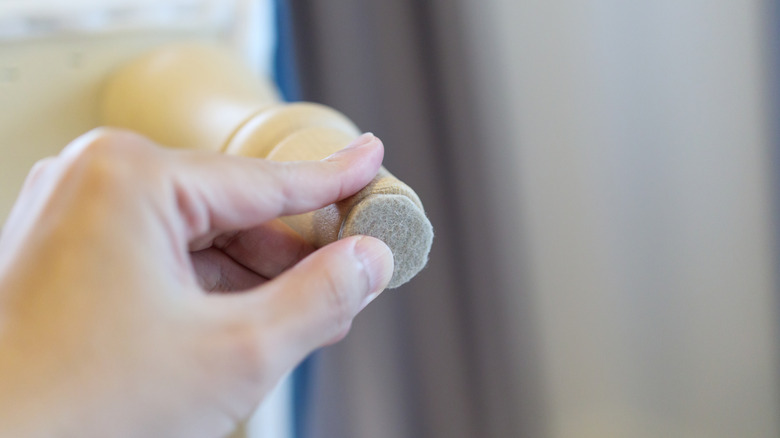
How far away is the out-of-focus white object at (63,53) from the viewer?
1.44 feet

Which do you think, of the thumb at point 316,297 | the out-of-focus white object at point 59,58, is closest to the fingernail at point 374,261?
the thumb at point 316,297

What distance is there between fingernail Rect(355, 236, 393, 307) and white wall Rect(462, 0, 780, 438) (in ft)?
1.12

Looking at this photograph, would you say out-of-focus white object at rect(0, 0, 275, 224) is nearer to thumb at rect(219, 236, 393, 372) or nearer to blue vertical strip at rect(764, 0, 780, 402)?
thumb at rect(219, 236, 393, 372)

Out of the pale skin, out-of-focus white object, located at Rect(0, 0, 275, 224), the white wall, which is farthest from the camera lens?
the white wall

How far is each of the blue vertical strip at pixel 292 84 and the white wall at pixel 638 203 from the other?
0.15m

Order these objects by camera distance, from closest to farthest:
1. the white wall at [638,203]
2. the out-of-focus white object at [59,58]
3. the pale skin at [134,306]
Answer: the pale skin at [134,306] → the out-of-focus white object at [59,58] → the white wall at [638,203]

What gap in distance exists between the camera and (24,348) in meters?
0.21

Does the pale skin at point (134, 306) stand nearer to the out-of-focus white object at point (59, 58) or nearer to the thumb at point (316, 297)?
the thumb at point (316, 297)

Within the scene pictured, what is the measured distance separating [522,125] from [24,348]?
1.67 feet

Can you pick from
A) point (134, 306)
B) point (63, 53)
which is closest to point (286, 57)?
point (63, 53)

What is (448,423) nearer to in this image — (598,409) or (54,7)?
(598,409)

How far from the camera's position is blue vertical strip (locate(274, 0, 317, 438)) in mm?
609

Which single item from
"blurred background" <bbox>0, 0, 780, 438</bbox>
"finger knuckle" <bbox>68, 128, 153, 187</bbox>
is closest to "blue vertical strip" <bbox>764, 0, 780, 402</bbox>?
"blurred background" <bbox>0, 0, 780, 438</bbox>

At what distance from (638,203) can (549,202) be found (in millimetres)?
81
